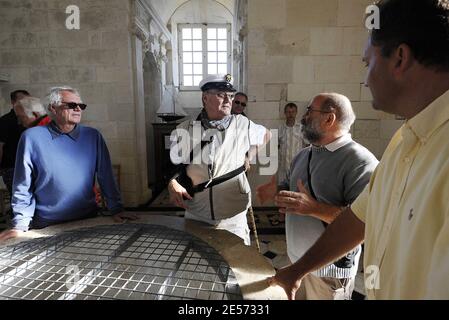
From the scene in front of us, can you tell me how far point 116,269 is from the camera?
109cm

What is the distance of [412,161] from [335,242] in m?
0.51

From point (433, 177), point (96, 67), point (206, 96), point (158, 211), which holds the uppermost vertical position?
point (96, 67)

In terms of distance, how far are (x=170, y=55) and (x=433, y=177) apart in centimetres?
1045

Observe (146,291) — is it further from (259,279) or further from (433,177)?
(433,177)

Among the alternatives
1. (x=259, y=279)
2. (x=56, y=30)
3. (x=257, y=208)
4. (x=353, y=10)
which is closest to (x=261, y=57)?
(x=353, y=10)

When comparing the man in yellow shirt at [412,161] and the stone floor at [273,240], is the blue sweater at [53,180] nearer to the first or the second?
the man in yellow shirt at [412,161]

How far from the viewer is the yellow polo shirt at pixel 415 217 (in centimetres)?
58

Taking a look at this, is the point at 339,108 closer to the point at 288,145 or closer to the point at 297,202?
the point at 297,202

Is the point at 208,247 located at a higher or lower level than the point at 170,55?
lower

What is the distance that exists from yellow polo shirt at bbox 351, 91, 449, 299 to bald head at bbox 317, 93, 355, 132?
0.93 meters

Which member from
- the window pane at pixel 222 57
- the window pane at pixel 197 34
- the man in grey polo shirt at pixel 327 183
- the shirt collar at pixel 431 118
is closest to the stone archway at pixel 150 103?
the window pane at pixel 197 34

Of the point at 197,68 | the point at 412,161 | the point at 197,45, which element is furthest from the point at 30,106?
the point at 197,45

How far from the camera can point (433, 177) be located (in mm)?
605

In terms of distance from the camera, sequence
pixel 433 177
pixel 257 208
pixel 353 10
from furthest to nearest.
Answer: pixel 257 208
pixel 353 10
pixel 433 177
